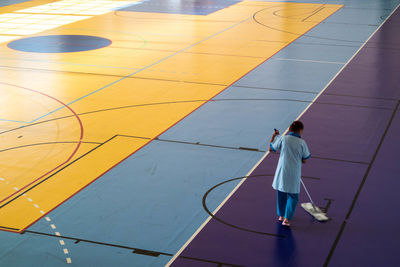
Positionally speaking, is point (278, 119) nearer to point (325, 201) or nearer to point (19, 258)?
point (325, 201)

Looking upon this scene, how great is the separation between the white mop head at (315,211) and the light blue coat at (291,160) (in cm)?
104

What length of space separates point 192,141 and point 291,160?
5234 millimetres

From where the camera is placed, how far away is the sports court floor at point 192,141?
10633 millimetres

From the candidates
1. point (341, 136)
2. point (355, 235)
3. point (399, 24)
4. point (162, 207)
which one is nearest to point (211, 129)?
point (341, 136)

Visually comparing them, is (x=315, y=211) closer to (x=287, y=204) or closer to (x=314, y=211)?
(x=314, y=211)

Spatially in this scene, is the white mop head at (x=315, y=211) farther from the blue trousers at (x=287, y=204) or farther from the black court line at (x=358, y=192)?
the blue trousers at (x=287, y=204)

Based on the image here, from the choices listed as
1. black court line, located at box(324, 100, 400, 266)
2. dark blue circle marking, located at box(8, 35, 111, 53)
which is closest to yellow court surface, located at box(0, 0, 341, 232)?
dark blue circle marking, located at box(8, 35, 111, 53)

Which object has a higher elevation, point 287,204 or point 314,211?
point 287,204

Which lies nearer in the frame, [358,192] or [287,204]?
[287,204]

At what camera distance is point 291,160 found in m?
10.4

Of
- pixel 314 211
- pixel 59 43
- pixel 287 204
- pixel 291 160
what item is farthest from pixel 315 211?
pixel 59 43

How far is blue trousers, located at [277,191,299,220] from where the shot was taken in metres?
10.8

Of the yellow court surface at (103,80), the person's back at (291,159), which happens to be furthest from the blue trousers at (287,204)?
the yellow court surface at (103,80)

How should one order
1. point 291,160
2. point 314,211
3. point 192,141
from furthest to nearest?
1. point 192,141
2. point 314,211
3. point 291,160
